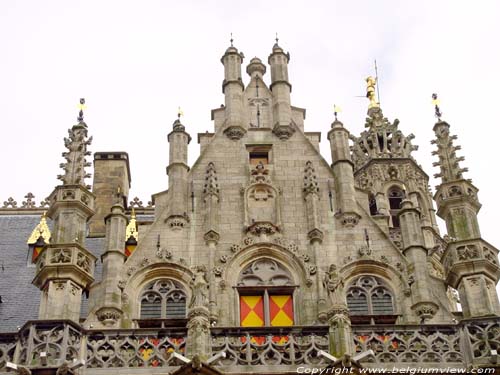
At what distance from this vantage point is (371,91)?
33.8 metres

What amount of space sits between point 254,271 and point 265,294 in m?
0.63

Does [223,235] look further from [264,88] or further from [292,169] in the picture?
[264,88]

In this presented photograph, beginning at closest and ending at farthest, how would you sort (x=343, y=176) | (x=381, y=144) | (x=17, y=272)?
(x=343, y=176), (x=17, y=272), (x=381, y=144)

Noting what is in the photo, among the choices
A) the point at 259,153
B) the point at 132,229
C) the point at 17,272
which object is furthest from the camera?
the point at 132,229

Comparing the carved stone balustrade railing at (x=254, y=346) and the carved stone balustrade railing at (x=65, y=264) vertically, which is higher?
the carved stone balustrade railing at (x=65, y=264)

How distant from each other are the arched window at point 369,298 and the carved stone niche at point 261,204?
6.48 ft

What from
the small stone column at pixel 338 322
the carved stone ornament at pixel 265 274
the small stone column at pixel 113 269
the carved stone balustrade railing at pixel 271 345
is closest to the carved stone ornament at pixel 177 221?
the small stone column at pixel 113 269

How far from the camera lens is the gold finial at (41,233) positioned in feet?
82.1

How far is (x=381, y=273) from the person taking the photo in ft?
67.6

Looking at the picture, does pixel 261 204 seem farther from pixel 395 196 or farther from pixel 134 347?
pixel 395 196

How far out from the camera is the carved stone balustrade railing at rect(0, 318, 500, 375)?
18.1m

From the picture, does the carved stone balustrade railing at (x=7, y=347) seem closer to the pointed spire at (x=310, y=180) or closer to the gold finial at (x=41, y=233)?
the gold finial at (x=41, y=233)

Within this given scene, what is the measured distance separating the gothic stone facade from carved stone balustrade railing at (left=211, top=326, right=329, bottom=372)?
24 mm

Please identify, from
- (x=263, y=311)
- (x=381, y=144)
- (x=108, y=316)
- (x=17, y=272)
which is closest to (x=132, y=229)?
(x=17, y=272)
